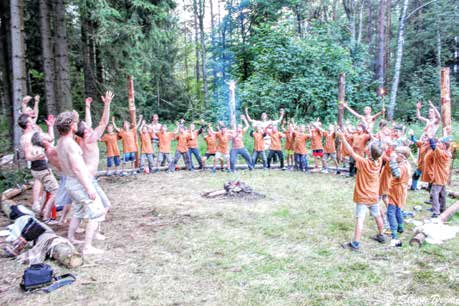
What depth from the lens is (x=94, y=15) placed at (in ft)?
43.8

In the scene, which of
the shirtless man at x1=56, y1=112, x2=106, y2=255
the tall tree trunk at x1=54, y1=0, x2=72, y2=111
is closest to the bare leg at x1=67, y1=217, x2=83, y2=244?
the shirtless man at x1=56, y1=112, x2=106, y2=255

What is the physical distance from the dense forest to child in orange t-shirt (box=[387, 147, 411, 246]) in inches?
415

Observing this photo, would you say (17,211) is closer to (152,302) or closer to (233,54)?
(152,302)

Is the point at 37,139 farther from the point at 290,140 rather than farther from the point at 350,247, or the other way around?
the point at 290,140

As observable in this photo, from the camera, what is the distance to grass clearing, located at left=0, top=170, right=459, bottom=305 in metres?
4.15

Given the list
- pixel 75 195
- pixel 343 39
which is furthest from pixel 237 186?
pixel 343 39

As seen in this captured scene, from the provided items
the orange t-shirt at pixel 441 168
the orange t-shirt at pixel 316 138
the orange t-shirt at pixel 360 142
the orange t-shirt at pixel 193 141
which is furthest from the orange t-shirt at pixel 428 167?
the orange t-shirt at pixel 193 141

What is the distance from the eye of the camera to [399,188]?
5836 millimetres

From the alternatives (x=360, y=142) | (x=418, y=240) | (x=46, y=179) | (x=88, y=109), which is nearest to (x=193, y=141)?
(x=360, y=142)

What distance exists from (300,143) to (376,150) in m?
7.23

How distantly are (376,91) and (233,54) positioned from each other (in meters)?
10.4

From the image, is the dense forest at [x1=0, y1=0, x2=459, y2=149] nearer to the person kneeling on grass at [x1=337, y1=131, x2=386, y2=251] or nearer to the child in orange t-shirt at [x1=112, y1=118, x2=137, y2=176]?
the child in orange t-shirt at [x1=112, y1=118, x2=137, y2=176]

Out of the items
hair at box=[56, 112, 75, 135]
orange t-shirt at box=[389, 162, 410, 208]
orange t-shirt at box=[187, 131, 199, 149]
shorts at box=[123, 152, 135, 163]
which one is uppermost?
hair at box=[56, 112, 75, 135]

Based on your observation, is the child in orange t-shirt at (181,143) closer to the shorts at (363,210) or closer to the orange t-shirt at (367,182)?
the orange t-shirt at (367,182)
